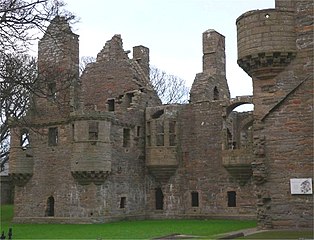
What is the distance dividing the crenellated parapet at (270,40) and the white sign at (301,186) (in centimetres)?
395

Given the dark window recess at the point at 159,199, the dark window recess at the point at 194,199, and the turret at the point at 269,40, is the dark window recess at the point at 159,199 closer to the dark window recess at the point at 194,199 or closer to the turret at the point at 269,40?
the dark window recess at the point at 194,199

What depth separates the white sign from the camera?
1894 cm

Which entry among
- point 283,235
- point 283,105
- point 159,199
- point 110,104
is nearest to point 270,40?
point 283,105

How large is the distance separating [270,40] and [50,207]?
1798 centimetres

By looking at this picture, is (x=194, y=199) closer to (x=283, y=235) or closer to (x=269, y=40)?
(x=269, y=40)

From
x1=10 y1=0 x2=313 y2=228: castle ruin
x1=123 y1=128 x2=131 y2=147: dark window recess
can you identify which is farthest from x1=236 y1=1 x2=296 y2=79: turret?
x1=123 y1=128 x2=131 y2=147: dark window recess

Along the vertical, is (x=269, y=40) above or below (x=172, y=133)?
above

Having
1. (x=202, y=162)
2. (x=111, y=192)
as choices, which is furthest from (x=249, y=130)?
(x=111, y=192)

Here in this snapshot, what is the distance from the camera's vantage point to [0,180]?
146 feet

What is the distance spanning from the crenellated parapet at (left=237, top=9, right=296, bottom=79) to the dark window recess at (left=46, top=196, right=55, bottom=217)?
54.4ft

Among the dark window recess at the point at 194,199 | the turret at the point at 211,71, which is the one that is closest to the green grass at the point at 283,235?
the dark window recess at the point at 194,199

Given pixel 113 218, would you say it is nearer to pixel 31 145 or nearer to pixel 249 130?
pixel 31 145

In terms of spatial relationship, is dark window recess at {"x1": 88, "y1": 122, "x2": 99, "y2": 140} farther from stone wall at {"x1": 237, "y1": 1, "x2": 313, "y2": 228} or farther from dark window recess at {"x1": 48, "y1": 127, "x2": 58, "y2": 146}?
stone wall at {"x1": 237, "y1": 1, "x2": 313, "y2": 228}

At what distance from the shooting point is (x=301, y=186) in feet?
62.5
